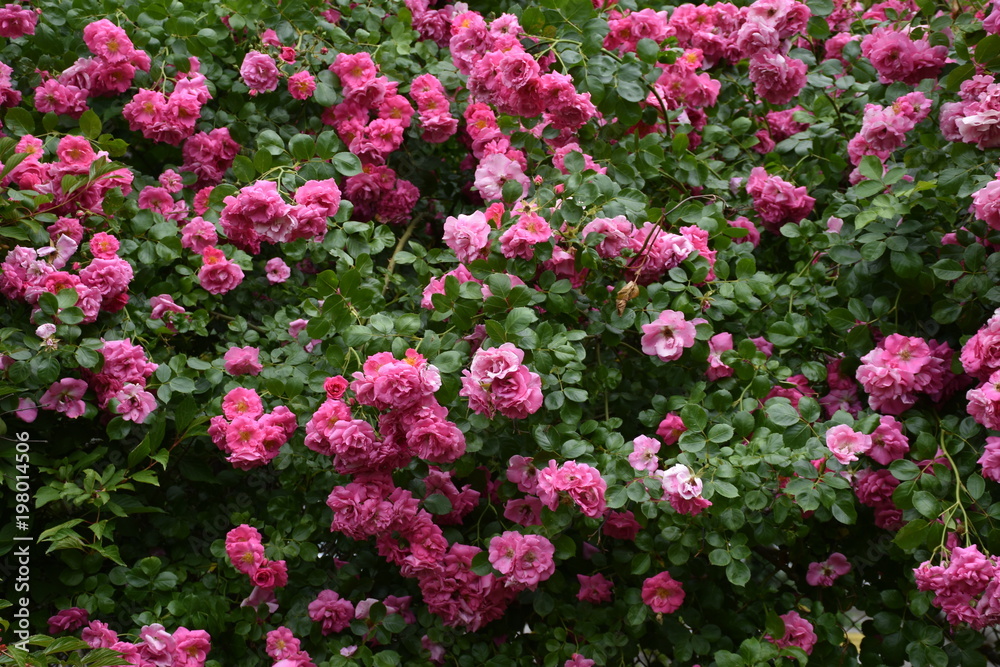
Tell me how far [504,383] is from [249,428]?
554 mm

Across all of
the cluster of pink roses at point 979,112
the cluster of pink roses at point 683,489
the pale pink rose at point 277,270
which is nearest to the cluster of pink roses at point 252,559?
the pale pink rose at point 277,270

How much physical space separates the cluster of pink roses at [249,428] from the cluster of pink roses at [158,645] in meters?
0.36

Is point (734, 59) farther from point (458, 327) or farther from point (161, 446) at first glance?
point (161, 446)

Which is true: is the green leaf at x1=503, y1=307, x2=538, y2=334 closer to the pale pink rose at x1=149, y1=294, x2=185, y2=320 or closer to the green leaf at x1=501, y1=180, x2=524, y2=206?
the green leaf at x1=501, y1=180, x2=524, y2=206

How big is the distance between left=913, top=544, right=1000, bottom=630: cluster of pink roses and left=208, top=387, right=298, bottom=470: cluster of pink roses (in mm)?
1186

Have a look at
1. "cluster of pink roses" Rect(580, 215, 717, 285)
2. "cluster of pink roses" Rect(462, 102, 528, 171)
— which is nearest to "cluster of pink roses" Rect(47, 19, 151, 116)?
"cluster of pink roses" Rect(462, 102, 528, 171)

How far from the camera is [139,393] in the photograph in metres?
1.78

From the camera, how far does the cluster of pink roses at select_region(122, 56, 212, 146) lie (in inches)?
79.9

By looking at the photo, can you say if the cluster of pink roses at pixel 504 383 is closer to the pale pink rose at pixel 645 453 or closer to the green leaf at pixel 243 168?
the pale pink rose at pixel 645 453

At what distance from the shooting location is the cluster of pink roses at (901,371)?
162cm

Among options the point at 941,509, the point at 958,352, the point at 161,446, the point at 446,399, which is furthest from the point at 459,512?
the point at 958,352

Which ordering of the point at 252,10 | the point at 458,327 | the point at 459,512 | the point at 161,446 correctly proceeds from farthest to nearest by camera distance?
1. the point at 252,10
2. the point at 161,446
3. the point at 459,512
4. the point at 458,327

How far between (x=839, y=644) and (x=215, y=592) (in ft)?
4.24

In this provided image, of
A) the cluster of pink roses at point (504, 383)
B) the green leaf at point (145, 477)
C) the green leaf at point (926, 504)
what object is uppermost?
the cluster of pink roses at point (504, 383)
